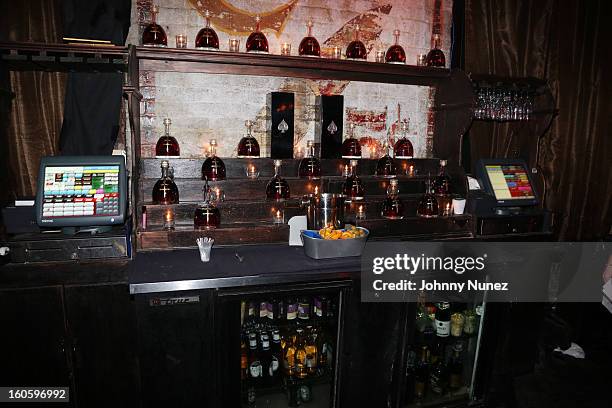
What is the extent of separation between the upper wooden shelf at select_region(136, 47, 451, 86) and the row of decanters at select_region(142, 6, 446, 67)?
11 centimetres

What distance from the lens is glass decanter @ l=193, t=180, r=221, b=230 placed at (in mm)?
2512

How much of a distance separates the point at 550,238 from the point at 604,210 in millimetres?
1714

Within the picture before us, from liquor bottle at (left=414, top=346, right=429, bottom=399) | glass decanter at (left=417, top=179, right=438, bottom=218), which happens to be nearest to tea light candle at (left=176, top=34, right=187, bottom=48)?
glass decanter at (left=417, top=179, right=438, bottom=218)

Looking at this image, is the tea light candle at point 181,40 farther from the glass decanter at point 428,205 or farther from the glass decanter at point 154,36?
the glass decanter at point 428,205

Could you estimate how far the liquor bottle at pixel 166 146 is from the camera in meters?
2.67

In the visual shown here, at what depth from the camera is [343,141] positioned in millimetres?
3250

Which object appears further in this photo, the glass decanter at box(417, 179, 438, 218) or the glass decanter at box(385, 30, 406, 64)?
the glass decanter at box(385, 30, 406, 64)

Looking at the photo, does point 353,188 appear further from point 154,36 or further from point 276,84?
point 154,36

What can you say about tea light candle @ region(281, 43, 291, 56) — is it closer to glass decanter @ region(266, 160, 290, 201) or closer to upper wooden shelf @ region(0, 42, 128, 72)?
glass decanter @ region(266, 160, 290, 201)

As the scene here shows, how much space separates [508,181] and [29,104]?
349 centimetres

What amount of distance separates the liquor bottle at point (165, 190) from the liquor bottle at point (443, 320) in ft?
6.42

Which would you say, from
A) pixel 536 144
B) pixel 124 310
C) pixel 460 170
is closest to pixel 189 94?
pixel 124 310

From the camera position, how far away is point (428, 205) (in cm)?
292

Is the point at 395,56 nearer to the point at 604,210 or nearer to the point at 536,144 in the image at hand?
the point at 536,144
